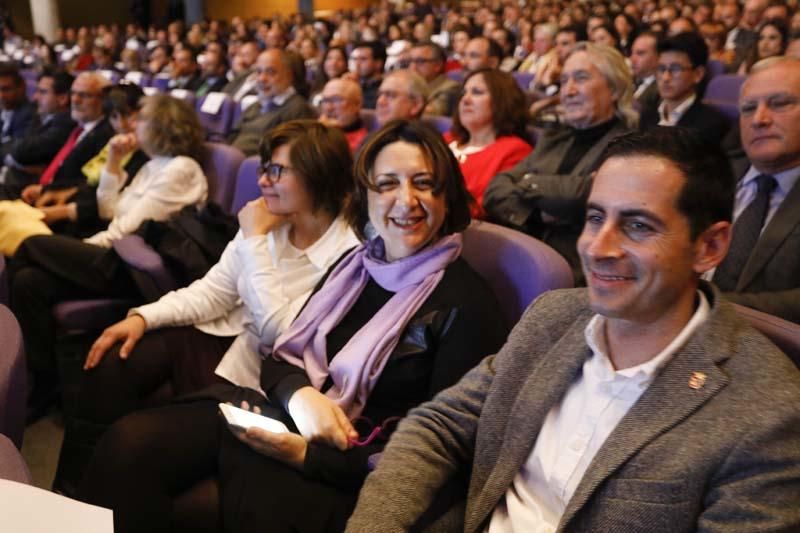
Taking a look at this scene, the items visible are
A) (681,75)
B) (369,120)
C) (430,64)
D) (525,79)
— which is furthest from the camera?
(525,79)

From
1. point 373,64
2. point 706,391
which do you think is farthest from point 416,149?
point 373,64

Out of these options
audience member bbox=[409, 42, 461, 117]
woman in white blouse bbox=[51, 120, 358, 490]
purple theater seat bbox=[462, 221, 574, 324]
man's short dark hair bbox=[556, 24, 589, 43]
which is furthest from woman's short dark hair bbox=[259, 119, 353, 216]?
man's short dark hair bbox=[556, 24, 589, 43]

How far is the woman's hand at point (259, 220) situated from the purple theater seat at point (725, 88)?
10.8 feet

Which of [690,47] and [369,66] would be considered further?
[369,66]

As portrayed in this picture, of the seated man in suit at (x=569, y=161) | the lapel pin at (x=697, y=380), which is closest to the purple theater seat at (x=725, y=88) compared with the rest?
the seated man in suit at (x=569, y=161)

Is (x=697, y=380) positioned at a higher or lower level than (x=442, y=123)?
higher

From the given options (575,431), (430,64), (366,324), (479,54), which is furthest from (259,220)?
(479,54)

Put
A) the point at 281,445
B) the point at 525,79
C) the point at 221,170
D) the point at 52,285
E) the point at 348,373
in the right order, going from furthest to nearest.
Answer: the point at 525,79 < the point at 221,170 < the point at 52,285 < the point at 348,373 < the point at 281,445

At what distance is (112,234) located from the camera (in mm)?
2799

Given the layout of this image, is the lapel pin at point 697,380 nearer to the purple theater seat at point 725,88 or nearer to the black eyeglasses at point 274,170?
the black eyeglasses at point 274,170

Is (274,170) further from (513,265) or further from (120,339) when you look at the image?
(513,265)

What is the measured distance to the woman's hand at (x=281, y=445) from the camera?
1.39 meters

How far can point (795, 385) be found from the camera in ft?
3.03

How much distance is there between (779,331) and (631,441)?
303 millimetres
